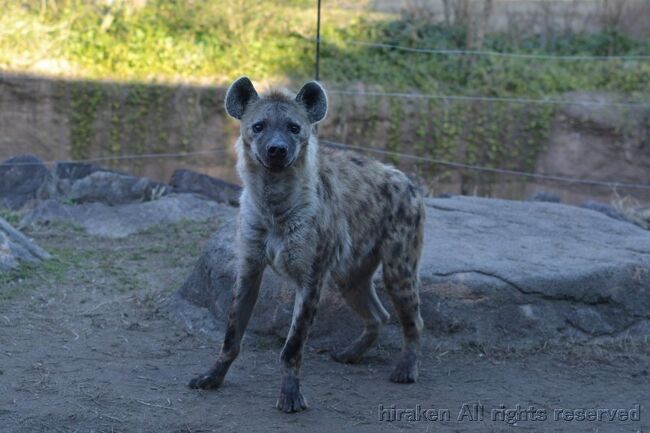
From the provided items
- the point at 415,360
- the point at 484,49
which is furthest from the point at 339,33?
the point at 415,360

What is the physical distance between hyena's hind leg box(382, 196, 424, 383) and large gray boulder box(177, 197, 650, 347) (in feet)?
1.23

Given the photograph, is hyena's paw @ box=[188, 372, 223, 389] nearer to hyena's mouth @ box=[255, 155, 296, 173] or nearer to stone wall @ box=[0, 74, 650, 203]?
hyena's mouth @ box=[255, 155, 296, 173]

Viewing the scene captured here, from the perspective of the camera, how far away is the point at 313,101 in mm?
4070

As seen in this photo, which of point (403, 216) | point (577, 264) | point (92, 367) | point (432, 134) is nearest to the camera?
point (92, 367)

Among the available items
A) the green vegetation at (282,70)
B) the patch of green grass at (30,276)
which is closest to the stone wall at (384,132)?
the green vegetation at (282,70)

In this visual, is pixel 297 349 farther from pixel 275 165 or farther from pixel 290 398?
pixel 275 165

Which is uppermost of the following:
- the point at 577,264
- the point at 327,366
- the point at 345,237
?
the point at 345,237

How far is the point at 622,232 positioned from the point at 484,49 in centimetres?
609

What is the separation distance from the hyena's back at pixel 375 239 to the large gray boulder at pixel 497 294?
0.28 m

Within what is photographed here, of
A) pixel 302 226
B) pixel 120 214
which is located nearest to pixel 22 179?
pixel 120 214

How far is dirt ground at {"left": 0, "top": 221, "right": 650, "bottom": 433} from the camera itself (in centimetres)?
362

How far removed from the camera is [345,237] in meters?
4.21

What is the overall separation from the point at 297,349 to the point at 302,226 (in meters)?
0.52

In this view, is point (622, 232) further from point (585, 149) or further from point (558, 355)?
point (585, 149)
